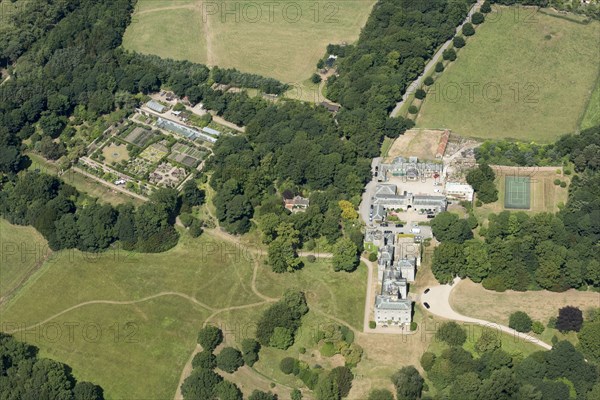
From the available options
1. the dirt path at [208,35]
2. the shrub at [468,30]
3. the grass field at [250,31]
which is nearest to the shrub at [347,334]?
the grass field at [250,31]

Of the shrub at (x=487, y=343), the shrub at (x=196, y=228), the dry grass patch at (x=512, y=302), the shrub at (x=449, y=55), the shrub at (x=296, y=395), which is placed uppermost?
the shrub at (x=449, y=55)

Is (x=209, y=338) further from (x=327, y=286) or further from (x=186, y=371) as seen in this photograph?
(x=327, y=286)

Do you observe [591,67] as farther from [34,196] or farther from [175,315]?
[34,196]

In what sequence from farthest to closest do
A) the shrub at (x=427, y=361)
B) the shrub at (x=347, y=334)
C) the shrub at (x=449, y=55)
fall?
the shrub at (x=449, y=55) < the shrub at (x=347, y=334) < the shrub at (x=427, y=361)

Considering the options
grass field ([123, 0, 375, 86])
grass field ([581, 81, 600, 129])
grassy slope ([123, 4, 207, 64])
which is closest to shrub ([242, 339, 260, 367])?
grass field ([123, 0, 375, 86])

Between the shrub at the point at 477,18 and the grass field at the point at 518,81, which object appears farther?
the shrub at the point at 477,18

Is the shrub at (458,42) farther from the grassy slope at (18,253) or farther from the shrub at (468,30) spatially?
the grassy slope at (18,253)

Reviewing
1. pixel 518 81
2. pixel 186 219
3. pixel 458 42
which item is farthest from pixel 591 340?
pixel 458 42
